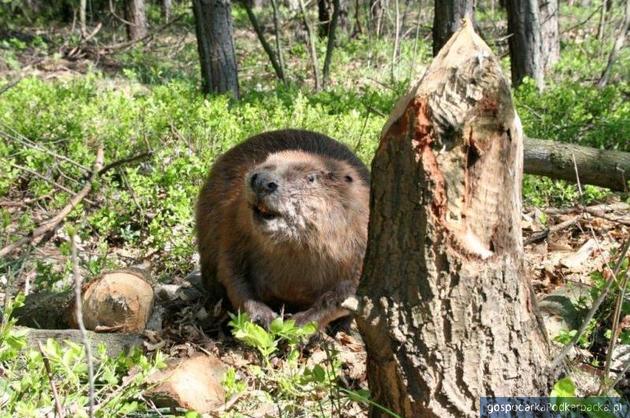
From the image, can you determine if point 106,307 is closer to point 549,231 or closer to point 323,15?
point 549,231

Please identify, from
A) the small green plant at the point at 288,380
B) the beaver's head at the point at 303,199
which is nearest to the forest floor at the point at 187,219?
the small green plant at the point at 288,380

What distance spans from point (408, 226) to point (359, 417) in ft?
3.64

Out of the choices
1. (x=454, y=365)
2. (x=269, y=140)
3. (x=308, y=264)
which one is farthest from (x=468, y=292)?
(x=269, y=140)

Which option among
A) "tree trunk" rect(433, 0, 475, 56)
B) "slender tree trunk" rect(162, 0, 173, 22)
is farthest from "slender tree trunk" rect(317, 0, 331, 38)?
"tree trunk" rect(433, 0, 475, 56)

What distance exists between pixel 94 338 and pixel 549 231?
2.90 metres

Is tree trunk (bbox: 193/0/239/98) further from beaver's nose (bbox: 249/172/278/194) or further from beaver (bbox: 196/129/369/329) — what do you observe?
beaver's nose (bbox: 249/172/278/194)

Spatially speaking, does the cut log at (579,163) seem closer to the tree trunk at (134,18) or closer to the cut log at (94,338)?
the cut log at (94,338)

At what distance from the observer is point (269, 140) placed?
4551mm

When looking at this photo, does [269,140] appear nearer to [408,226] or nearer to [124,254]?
[124,254]

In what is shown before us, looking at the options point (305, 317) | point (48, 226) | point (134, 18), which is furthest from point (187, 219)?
point (134, 18)

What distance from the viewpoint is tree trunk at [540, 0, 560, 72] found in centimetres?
1034

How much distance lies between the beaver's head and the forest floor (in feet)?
1.88

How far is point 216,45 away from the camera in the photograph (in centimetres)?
818

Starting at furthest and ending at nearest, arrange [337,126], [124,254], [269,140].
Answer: [337,126] → [124,254] → [269,140]
